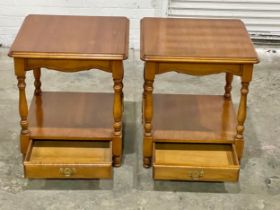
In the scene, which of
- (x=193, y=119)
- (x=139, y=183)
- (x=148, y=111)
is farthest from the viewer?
(x=193, y=119)

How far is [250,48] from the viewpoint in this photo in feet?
6.98

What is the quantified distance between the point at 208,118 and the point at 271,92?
0.78 meters

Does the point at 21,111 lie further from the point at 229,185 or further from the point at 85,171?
the point at 229,185

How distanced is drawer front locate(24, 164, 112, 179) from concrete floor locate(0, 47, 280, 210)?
0.09 meters

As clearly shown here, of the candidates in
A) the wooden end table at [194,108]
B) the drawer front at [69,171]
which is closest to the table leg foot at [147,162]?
the wooden end table at [194,108]

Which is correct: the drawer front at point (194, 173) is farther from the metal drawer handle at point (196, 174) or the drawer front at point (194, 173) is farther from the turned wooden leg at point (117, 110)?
the turned wooden leg at point (117, 110)

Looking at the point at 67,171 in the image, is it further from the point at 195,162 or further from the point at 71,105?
the point at 195,162

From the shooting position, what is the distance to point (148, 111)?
2.15m

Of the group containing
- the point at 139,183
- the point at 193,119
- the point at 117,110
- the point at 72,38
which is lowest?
the point at 139,183

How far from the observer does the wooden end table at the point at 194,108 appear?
2057 mm

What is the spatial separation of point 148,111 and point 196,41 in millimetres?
348

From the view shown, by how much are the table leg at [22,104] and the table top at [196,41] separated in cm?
47

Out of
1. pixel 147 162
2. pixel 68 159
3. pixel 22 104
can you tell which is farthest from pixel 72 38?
pixel 147 162

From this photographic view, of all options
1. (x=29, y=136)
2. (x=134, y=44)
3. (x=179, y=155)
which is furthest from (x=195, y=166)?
(x=134, y=44)
